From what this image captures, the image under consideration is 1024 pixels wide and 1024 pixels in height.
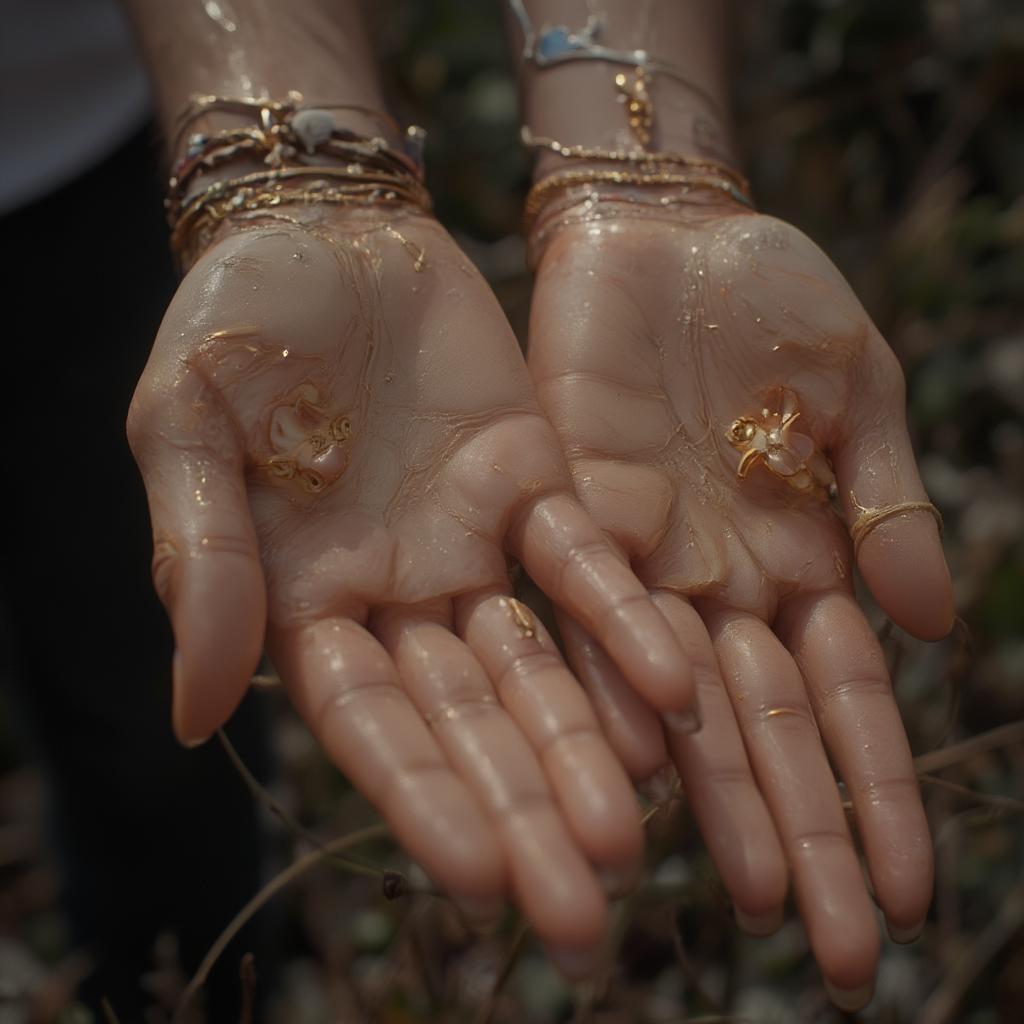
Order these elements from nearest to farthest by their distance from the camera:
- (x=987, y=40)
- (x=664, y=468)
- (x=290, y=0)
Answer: (x=664, y=468) → (x=290, y=0) → (x=987, y=40)

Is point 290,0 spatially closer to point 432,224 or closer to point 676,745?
point 432,224

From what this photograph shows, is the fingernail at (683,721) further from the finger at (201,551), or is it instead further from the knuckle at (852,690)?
the finger at (201,551)

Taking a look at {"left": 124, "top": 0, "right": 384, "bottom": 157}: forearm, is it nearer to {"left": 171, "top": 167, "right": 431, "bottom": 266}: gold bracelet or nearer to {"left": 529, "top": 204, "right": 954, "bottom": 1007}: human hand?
{"left": 171, "top": 167, "right": 431, "bottom": 266}: gold bracelet

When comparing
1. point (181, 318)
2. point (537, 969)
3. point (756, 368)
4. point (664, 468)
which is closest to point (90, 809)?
point (537, 969)

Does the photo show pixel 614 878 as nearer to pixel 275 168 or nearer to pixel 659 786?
pixel 659 786

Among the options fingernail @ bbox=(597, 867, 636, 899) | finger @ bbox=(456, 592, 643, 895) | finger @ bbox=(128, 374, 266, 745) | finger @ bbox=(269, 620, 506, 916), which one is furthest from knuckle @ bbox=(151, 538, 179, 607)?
fingernail @ bbox=(597, 867, 636, 899)
